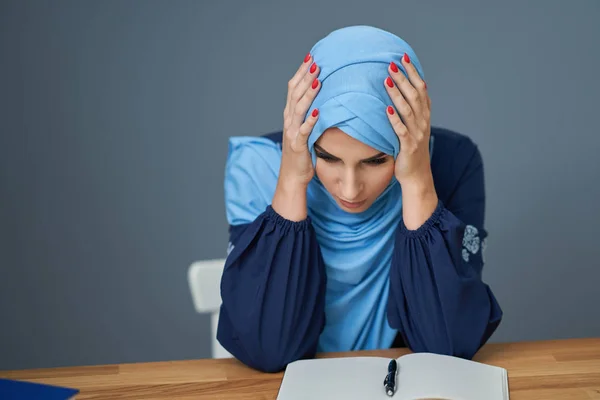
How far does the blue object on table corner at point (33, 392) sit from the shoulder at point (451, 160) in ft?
2.86

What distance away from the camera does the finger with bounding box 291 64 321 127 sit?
1423mm

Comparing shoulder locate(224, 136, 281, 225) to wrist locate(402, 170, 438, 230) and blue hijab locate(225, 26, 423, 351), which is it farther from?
wrist locate(402, 170, 438, 230)

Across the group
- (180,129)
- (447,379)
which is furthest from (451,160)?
(180,129)

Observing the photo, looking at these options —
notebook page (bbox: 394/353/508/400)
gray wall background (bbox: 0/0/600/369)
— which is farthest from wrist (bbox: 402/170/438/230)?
gray wall background (bbox: 0/0/600/369)

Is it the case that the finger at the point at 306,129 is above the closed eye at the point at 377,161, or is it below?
above

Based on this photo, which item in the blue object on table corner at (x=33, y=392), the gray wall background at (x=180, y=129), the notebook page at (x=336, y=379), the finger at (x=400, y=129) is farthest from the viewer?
the gray wall background at (x=180, y=129)

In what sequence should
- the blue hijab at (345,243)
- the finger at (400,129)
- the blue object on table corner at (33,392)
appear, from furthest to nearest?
the blue hijab at (345,243) → the finger at (400,129) → the blue object on table corner at (33,392)

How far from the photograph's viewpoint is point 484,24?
104 inches

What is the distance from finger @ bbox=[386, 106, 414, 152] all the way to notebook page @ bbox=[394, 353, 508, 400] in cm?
37

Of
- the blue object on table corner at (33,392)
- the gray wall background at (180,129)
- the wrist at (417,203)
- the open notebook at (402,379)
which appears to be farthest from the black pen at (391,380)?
the gray wall background at (180,129)

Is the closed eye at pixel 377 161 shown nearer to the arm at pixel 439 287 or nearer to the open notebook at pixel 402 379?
the arm at pixel 439 287

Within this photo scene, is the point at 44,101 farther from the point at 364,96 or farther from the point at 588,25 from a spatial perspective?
the point at 588,25

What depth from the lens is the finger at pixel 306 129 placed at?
4.59 ft

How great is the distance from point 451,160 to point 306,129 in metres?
0.40
